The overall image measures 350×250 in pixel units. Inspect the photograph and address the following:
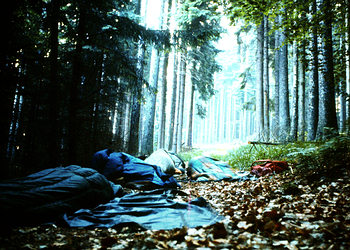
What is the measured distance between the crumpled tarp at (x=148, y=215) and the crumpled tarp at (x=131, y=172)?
1033 millimetres

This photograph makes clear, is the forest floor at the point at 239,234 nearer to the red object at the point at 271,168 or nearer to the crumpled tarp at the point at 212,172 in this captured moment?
the red object at the point at 271,168

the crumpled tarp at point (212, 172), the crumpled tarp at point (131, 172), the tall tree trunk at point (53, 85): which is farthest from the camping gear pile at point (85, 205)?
the crumpled tarp at point (212, 172)

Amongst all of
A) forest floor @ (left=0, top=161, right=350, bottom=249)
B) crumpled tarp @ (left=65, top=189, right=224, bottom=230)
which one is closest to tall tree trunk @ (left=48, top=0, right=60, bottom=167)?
crumpled tarp @ (left=65, top=189, right=224, bottom=230)

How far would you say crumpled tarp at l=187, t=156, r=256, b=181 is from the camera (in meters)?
5.01

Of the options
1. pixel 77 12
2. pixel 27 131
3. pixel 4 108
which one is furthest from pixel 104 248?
pixel 77 12

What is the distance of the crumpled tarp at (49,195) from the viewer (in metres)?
1.86

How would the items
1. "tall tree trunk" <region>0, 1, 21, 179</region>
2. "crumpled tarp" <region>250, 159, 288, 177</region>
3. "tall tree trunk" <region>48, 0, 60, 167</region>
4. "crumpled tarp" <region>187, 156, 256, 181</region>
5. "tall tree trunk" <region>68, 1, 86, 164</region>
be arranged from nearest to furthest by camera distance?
1. "tall tree trunk" <region>0, 1, 21, 179</region>
2. "tall tree trunk" <region>48, 0, 60, 167</region>
3. "crumpled tarp" <region>250, 159, 288, 177</region>
4. "tall tree trunk" <region>68, 1, 86, 164</region>
5. "crumpled tarp" <region>187, 156, 256, 181</region>

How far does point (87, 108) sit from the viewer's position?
566 cm

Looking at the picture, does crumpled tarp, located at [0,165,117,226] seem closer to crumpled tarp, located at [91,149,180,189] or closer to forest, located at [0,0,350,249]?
forest, located at [0,0,350,249]

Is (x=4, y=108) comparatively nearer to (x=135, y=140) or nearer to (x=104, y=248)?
(x=104, y=248)

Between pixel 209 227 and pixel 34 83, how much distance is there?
4365 mm

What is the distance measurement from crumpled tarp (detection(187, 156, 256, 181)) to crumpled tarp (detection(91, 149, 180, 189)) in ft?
4.47

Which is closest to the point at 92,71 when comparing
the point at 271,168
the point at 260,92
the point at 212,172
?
the point at 212,172

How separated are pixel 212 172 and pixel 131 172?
240 cm
